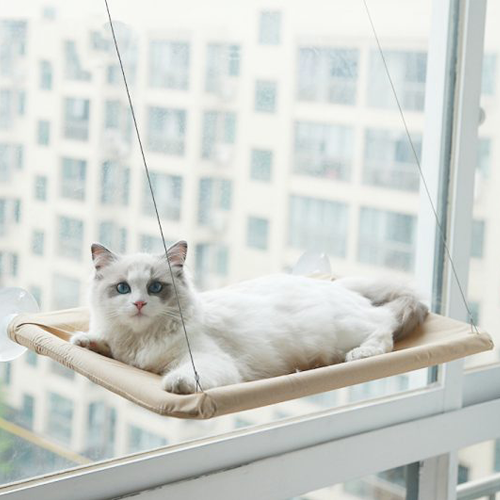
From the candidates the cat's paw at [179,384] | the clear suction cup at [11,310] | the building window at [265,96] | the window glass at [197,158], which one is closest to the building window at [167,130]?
the window glass at [197,158]

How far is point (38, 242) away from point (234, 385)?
76 cm

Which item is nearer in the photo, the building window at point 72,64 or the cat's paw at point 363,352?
the cat's paw at point 363,352

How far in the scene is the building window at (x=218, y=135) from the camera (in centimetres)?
202

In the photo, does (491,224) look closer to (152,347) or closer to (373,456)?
(373,456)

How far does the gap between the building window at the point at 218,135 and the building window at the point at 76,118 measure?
318 millimetres

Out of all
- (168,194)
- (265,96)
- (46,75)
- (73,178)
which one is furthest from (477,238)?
(46,75)

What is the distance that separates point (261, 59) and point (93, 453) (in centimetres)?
103

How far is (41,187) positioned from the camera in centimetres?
176

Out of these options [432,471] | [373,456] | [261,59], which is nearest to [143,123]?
[261,59]

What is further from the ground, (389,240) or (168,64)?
(168,64)

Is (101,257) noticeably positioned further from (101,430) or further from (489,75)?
(489,75)

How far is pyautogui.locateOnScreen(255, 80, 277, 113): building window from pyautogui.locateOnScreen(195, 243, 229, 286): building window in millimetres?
367

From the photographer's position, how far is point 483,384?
7.70ft

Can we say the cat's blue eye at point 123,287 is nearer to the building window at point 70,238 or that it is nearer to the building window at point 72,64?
the building window at point 70,238
